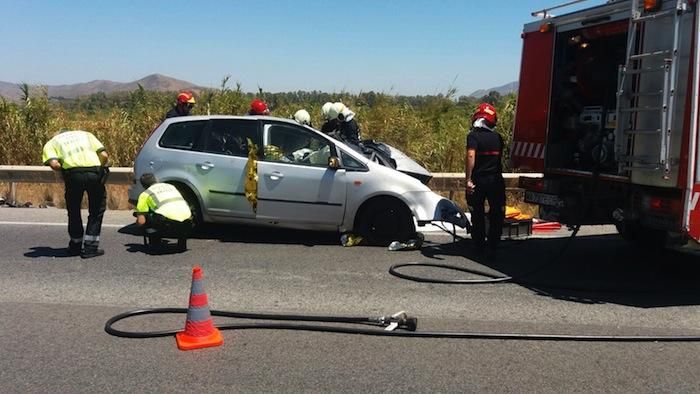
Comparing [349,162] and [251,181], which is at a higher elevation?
[349,162]

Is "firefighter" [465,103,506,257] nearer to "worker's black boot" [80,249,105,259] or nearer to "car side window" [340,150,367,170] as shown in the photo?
"car side window" [340,150,367,170]

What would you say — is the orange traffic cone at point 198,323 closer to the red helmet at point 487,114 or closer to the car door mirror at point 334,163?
the car door mirror at point 334,163

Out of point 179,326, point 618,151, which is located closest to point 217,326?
point 179,326

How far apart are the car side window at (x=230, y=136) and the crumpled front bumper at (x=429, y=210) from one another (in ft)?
6.94

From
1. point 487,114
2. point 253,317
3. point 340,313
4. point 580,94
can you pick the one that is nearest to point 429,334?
point 340,313

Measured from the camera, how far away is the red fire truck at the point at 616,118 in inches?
217

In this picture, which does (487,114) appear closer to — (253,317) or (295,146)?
(295,146)

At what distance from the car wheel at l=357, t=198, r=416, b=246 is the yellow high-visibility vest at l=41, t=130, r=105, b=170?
10.5ft

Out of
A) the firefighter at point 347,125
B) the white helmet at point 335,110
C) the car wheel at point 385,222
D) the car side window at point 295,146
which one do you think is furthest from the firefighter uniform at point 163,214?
the white helmet at point 335,110

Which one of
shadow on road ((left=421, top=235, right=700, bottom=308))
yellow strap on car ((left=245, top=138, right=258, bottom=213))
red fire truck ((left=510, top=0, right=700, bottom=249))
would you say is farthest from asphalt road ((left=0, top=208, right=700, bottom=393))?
red fire truck ((left=510, top=0, right=700, bottom=249))

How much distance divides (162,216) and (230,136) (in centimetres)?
146

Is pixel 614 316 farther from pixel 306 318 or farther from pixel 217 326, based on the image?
pixel 217 326

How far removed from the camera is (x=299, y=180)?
8070 millimetres

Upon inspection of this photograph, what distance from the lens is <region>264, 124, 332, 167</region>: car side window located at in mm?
8211
